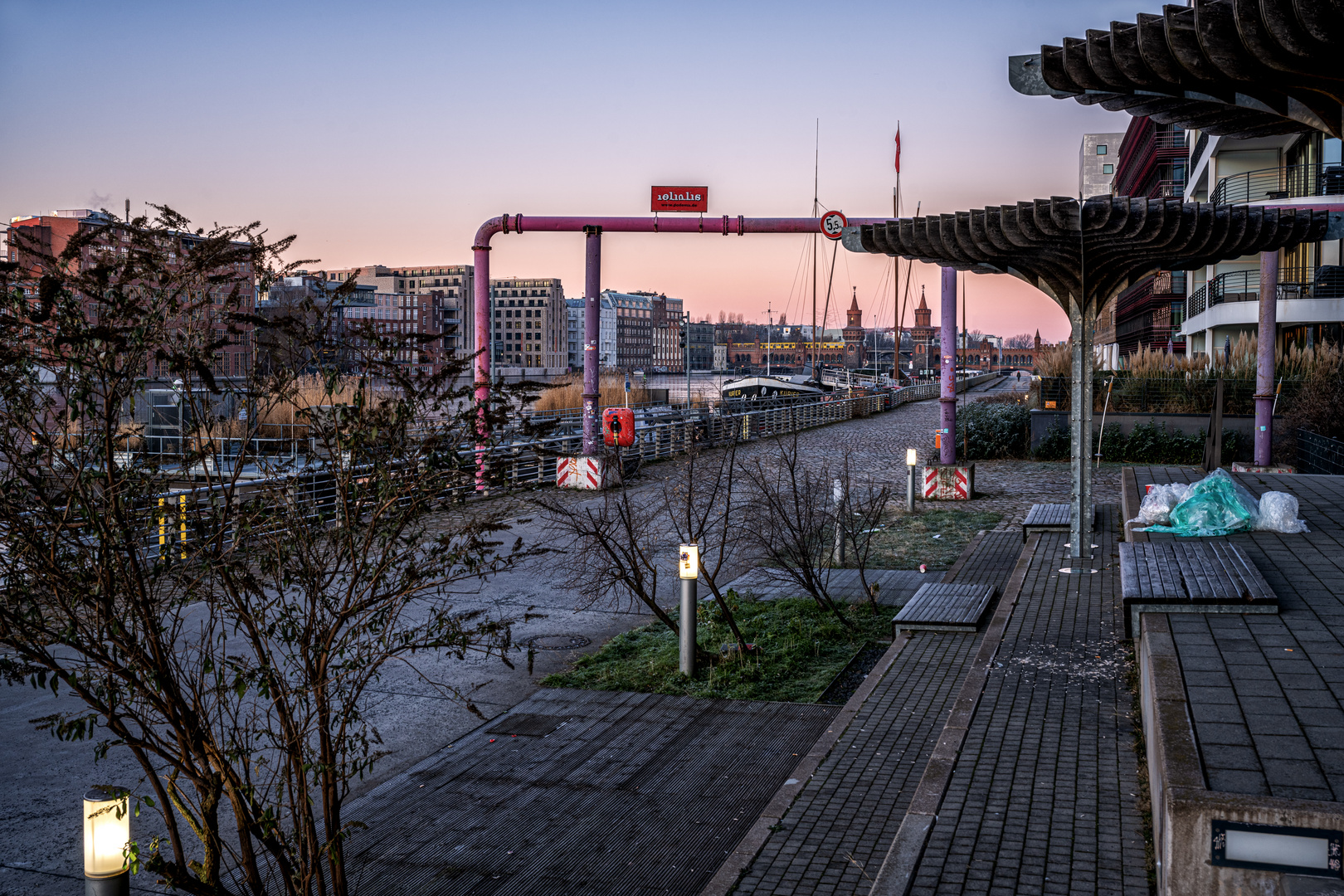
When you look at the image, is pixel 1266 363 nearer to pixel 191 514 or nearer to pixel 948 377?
pixel 948 377

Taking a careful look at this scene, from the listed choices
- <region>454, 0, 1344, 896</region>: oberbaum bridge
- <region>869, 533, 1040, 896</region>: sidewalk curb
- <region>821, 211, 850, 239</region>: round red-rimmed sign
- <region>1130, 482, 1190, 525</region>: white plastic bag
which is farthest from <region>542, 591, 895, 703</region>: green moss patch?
<region>821, 211, 850, 239</region>: round red-rimmed sign

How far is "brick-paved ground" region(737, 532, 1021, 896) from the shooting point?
215 inches

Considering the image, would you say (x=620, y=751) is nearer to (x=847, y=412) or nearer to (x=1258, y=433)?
(x=1258, y=433)

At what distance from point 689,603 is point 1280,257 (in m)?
31.6

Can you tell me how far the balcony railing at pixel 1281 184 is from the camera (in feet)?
101

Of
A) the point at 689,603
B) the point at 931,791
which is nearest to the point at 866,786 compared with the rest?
the point at 931,791

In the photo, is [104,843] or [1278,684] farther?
[1278,684]

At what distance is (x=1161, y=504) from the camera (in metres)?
10.9

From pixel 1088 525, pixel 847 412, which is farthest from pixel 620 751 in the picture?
pixel 847 412

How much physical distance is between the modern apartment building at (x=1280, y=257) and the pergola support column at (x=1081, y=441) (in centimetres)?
1993

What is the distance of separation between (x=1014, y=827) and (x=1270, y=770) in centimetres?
129

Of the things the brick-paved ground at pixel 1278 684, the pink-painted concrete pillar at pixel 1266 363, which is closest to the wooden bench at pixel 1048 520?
the brick-paved ground at pixel 1278 684

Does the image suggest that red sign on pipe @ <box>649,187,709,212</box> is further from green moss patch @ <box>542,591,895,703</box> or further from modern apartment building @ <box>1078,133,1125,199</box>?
modern apartment building @ <box>1078,133,1125,199</box>

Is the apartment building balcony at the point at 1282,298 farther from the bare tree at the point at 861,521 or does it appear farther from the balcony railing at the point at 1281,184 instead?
the bare tree at the point at 861,521
